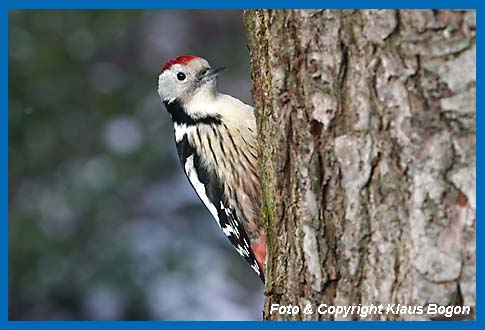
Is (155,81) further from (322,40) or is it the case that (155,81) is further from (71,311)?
(322,40)

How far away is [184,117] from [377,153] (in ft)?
5.14

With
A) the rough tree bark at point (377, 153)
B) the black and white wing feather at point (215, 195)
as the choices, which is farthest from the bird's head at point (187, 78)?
the rough tree bark at point (377, 153)

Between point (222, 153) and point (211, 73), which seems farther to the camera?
point (211, 73)

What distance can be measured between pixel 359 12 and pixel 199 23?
379 cm

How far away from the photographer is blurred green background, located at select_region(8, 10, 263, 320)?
436cm

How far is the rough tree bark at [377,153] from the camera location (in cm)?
154

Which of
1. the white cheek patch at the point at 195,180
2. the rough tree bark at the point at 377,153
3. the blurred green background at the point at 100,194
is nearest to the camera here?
the rough tree bark at the point at 377,153

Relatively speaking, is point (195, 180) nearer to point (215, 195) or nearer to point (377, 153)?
point (215, 195)

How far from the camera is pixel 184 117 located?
3090 millimetres

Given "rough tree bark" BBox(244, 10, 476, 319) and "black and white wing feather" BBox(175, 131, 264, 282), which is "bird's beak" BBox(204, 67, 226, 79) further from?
"rough tree bark" BBox(244, 10, 476, 319)

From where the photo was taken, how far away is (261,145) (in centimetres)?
210

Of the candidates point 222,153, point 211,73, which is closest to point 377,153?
point 222,153

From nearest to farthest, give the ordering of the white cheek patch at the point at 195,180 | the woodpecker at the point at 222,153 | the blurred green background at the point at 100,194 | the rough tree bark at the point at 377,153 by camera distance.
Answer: the rough tree bark at the point at 377,153
the woodpecker at the point at 222,153
the white cheek patch at the point at 195,180
the blurred green background at the point at 100,194

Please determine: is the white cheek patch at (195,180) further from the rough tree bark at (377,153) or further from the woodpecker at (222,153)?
the rough tree bark at (377,153)
